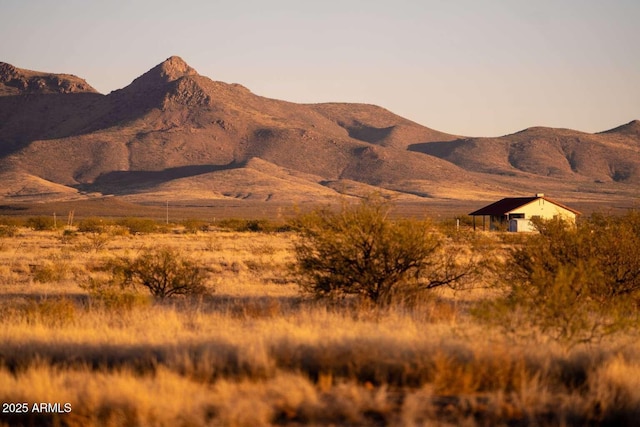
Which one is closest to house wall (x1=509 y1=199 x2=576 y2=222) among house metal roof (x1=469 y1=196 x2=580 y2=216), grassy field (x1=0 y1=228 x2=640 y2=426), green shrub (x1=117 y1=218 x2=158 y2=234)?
house metal roof (x1=469 y1=196 x2=580 y2=216)

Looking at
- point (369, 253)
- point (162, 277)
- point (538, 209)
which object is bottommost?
point (162, 277)

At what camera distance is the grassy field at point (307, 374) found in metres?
7.79

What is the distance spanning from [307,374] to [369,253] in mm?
6225

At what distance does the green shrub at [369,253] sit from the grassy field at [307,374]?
104 inches

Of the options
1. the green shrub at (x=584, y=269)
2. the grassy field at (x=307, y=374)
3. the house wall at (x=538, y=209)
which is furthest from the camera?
the house wall at (x=538, y=209)

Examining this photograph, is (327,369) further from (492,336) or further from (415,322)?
(415,322)

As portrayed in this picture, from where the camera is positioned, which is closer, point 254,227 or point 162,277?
point 162,277

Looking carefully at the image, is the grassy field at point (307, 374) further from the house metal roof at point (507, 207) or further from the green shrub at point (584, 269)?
the house metal roof at point (507, 207)

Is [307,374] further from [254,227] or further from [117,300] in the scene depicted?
[254,227]

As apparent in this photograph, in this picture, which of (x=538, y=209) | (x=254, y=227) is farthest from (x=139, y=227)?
(x=538, y=209)

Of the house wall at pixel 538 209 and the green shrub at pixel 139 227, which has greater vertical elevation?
the house wall at pixel 538 209

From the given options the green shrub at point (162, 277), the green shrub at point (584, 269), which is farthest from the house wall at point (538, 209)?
the green shrub at point (162, 277)

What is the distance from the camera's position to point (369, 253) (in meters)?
14.8

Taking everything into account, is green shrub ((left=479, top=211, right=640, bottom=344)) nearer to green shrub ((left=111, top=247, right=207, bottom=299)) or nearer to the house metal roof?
green shrub ((left=111, top=247, right=207, bottom=299))
